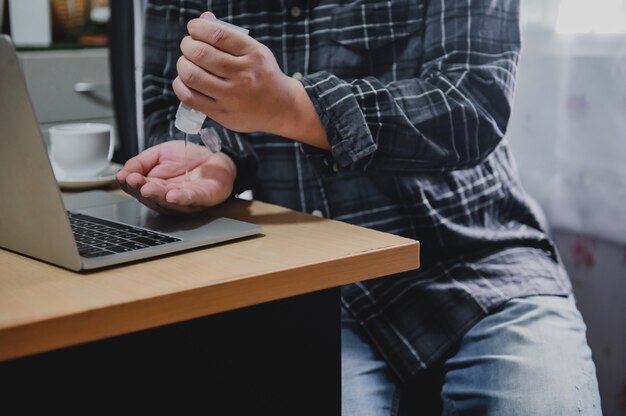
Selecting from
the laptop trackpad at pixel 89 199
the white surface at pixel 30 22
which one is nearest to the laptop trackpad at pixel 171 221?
the laptop trackpad at pixel 89 199

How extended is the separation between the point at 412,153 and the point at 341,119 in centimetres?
12

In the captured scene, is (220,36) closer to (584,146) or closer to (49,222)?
(49,222)

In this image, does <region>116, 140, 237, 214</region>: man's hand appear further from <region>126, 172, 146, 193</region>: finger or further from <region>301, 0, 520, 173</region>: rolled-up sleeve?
<region>301, 0, 520, 173</region>: rolled-up sleeve

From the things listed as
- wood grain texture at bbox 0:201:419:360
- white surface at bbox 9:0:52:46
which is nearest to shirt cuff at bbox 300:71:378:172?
wood grain texture at bbox 0:201:419:360

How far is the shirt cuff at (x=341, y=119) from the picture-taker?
953 millimetres

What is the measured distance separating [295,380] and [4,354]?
0.33 metres

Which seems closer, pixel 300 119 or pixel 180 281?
pixel 180 281

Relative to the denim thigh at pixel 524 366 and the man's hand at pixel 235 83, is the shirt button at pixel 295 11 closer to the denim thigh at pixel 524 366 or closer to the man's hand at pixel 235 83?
the man's hand at pixel 235 83

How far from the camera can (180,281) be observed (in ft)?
2.28

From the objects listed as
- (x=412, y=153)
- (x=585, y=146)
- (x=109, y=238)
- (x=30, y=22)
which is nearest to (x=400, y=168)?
(x=412, y=153)

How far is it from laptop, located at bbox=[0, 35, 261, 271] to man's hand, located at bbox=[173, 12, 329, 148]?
0.40 feet

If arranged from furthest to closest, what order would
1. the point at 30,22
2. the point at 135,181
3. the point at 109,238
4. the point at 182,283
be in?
the point at 30,22
the point at 135,181
the point at 109,238
the point at 182,283

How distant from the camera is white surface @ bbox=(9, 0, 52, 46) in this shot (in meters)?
2.60

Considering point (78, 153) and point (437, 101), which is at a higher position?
point (437, 101)
